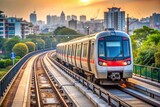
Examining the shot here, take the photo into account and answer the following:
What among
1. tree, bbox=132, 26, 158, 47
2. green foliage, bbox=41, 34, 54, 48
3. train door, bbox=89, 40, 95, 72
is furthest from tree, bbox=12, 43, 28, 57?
train door, bbox=89, 40, 95, 72

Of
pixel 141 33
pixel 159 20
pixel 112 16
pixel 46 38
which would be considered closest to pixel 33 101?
pixel 141 33

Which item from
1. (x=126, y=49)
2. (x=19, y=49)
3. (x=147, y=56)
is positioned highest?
(x=126, y=49)

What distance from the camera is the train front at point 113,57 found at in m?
22.3

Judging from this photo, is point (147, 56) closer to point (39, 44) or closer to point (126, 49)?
point (126, 49)

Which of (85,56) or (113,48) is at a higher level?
(113,48)

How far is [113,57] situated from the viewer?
22438 mm

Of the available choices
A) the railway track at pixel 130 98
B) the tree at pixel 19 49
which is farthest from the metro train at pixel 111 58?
the tree at pixel 19 49

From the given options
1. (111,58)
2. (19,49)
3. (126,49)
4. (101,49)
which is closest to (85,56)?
(101,49)

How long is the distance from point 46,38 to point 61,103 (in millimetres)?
118313

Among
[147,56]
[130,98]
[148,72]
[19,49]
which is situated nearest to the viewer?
[130,98]

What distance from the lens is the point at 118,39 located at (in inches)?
894

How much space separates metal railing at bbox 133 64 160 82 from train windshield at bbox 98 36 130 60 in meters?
2.38

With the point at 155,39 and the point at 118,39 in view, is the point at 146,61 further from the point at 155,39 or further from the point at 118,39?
the point at 118,39

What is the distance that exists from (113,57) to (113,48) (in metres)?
0.58
